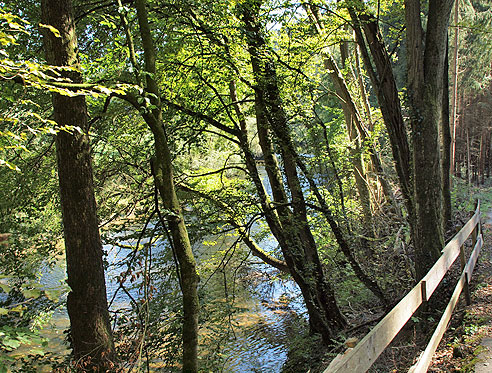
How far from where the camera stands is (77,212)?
4641mm

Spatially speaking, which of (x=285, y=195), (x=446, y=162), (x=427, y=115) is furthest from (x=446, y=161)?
(x=285, y=195)

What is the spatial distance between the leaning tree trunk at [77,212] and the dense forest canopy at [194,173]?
2 centimetres

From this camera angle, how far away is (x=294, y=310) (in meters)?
12.2

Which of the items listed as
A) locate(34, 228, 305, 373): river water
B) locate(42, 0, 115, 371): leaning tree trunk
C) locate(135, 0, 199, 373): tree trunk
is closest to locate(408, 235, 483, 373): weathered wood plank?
locate(135, 0, 199, 373): tree trunk

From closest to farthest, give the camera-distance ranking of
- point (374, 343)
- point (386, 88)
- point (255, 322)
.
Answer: point (374, 343) < point (386, 88) < point (255, 322)

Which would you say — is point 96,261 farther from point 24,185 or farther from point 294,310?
point 294,310

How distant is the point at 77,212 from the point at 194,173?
396cm

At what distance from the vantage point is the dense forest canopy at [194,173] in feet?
15.3

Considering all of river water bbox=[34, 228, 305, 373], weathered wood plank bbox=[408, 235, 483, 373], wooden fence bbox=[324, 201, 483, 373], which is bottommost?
river water bbox=[34, 228, 305, 373]

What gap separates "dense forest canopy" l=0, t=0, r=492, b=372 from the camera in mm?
4660

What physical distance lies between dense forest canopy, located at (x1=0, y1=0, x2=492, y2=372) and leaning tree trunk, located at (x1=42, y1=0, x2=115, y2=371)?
2 cm

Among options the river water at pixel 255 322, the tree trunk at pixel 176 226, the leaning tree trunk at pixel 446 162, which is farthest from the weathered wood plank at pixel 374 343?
the leaning tree trunk at pixel 446 162

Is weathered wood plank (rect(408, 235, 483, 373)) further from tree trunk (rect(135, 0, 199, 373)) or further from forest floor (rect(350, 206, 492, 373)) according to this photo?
tree trunk (rect(135, 0, 199, 373))

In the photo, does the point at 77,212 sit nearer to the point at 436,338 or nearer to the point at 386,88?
the point at 436,338
